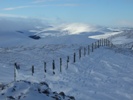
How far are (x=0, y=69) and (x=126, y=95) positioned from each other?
9533 millimetres

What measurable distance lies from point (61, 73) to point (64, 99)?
34.7 feet

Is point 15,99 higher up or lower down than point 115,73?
higher up

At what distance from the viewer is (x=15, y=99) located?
10.6 meters

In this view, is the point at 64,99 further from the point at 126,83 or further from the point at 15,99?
the point at 126,83

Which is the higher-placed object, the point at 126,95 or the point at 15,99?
the point at 15,99

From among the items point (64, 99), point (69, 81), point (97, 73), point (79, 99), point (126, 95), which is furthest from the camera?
point (97, 73)

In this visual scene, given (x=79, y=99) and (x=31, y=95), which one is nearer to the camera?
(x=31, y=95)

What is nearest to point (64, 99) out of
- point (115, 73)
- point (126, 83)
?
point (126, 83)

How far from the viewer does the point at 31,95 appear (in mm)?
10766

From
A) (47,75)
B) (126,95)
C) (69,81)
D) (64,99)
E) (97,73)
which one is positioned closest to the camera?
(64,99)

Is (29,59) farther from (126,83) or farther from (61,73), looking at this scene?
(126,83)

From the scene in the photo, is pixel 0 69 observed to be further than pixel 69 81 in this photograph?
Yes

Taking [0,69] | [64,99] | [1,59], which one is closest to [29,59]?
[1,59]

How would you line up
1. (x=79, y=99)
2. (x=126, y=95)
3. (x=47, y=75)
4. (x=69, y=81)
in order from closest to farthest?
(x=79, y=99), (x=126, y=95), (x=69, y=81), (x=47, y=75)
